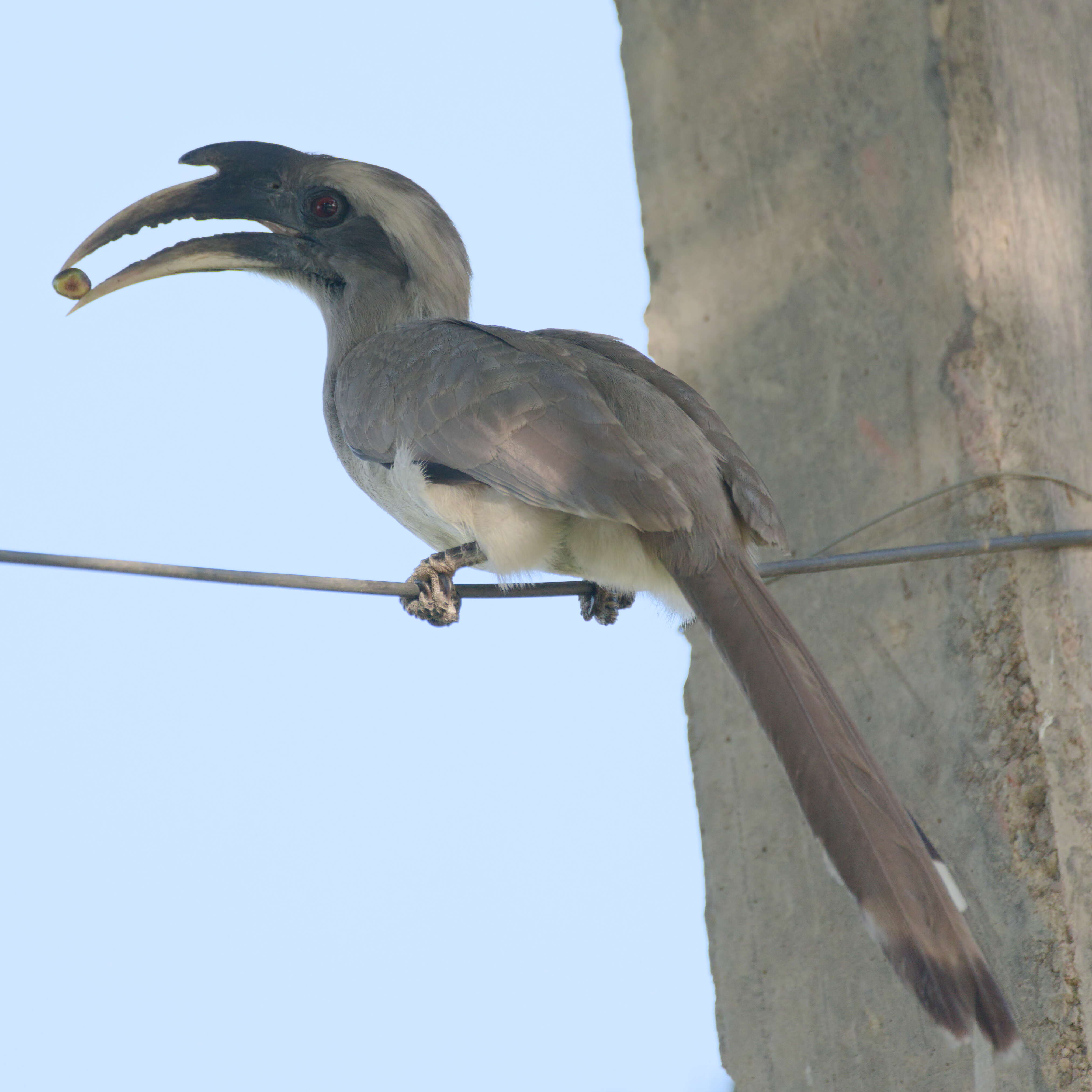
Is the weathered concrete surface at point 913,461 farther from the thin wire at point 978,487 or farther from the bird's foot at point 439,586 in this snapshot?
the bird's foot at point 439,586

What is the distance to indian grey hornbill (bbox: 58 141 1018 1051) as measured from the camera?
2.52m

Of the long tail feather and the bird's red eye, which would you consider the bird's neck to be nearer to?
the bird's red eye

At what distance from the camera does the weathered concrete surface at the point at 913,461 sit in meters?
3.16

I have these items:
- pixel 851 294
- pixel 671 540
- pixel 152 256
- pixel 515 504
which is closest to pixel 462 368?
pixel 515 504

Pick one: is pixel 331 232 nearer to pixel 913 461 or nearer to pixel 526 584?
pixel 526 584

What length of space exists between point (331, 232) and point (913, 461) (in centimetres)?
209

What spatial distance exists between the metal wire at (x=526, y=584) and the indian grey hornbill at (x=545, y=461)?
10cm

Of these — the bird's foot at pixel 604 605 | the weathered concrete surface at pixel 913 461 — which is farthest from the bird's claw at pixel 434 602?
the weathered concrete surface at pixel 913 461

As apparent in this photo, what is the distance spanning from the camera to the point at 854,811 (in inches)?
101

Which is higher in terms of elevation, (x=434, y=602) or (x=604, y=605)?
(x=604, y=605)

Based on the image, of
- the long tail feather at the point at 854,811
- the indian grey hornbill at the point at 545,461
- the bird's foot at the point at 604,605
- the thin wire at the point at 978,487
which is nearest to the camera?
the long tail feather at the point at 854,811

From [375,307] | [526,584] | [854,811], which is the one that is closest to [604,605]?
[526,584]

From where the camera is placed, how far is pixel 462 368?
3.60 meters

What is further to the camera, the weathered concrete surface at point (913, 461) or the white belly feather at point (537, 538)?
the white belly feather at point (537, 538)
